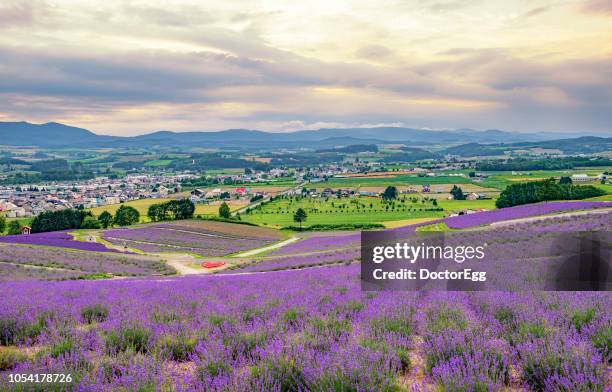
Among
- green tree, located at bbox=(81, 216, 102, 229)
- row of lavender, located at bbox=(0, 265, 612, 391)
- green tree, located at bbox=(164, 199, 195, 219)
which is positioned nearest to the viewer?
row of lavender, located at bbox=(0, 265, 612, 391)

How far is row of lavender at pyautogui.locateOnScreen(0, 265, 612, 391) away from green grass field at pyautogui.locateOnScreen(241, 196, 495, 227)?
6818 cm

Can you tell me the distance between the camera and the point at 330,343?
4.84m

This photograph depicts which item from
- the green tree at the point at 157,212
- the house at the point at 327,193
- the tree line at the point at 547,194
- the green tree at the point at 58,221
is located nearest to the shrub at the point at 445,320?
the tree line at the point at 547,194

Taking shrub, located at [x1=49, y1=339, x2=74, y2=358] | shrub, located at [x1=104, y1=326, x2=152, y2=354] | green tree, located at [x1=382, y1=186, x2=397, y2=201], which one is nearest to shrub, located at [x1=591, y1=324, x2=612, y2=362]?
shrub, located at [x1=104, y1=326, x2=152, y2=354]

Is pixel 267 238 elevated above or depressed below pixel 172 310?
below

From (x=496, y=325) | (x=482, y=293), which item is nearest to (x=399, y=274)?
(x=482, y=293)

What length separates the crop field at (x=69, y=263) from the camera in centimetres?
2698

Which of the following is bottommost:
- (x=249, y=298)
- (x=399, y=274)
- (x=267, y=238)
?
(x=267, y=238)

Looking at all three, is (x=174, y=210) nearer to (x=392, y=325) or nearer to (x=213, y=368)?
(x=392, y=325)

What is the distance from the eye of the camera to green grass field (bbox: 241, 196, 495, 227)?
78.2 meters

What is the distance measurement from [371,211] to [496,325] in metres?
85.0

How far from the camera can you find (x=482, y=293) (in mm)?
7227

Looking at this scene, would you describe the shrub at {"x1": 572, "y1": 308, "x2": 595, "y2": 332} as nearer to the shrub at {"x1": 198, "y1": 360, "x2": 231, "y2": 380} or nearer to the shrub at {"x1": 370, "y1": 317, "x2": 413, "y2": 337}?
the shrub at {"x1": 370, "y1": 317, "x2": 413, "y2": 337}

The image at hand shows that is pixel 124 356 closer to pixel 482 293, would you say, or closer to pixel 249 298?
pixel 249 298
